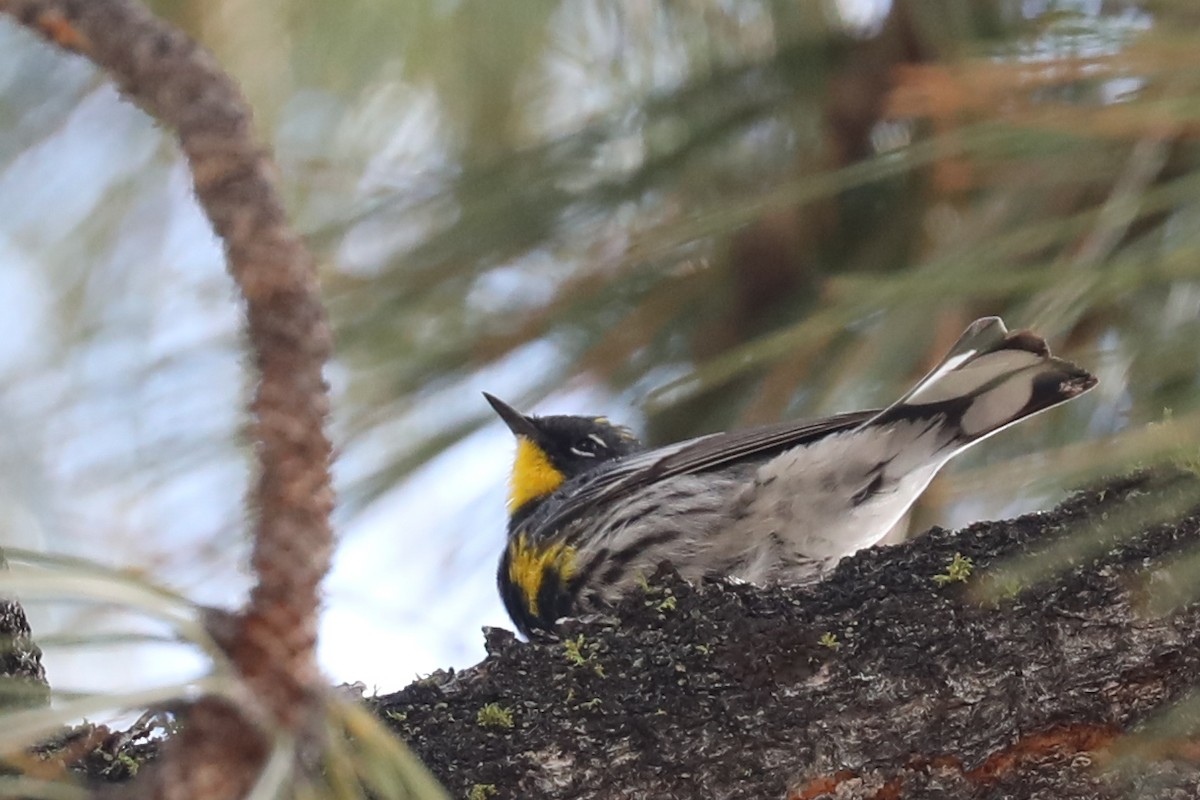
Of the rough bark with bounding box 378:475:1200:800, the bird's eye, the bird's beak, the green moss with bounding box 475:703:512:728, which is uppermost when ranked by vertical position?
the bird's beak

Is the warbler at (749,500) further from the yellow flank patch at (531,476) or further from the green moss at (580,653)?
the green moss at (580,653)

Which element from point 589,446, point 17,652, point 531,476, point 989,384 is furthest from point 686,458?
point 17,652

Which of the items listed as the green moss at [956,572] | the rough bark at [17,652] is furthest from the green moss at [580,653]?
the rough bark at [17,652]

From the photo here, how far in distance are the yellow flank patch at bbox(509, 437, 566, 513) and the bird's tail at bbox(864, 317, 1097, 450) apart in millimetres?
1015

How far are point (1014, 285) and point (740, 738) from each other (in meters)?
0.47

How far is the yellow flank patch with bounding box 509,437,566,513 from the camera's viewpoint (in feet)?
9.49

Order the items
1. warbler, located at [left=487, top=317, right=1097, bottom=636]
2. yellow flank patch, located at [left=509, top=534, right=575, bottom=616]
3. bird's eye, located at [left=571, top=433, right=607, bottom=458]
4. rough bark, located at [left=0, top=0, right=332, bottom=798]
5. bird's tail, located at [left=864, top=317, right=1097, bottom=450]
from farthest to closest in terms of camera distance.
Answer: bird's eye, located at [left=571, top=433, right=607, bottom=458], yellow flank patch, located at [left=509, top=534, right=575, bottom=616], warbler, located at [left=487, top=317, right=1097, bottom=636], bird's tail, located at [left=864, top=317, right=1097, bottom=450], rough bark, located at [left=0, top=0, right=332, bottom=798]

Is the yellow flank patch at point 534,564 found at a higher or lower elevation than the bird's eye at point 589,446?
lower

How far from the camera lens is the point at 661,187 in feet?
6.08

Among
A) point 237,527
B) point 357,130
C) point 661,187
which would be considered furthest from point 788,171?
point 237,527

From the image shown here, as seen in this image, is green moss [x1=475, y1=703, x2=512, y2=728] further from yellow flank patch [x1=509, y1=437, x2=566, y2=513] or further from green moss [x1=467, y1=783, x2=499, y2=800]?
Result: yellow flank patch [x1=509, y1=437, x2=566, y2=513]

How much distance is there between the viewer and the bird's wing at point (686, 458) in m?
1.97

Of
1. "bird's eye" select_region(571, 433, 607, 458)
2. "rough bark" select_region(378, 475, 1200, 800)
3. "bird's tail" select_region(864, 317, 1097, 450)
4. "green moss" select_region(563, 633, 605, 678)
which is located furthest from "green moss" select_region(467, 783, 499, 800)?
"bird's eye" select_region(571, 433, 607, 458)

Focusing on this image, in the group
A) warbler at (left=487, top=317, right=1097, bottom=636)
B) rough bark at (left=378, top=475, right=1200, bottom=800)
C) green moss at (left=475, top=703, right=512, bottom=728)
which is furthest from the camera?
warbler at (left=487, top=317, right=1097, bottom=636)
